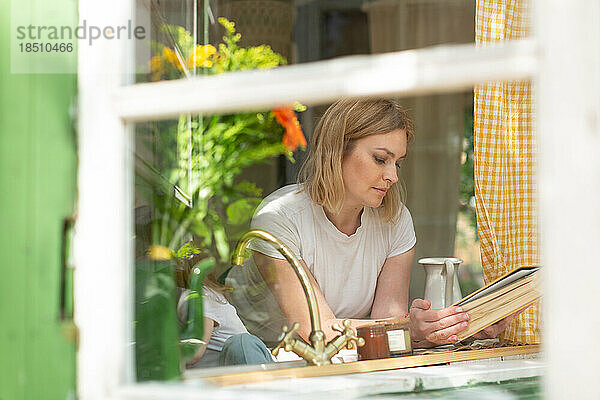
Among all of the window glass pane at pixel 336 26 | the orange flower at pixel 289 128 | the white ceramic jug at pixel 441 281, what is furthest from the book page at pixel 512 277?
the window glass pane at pixel 336 26

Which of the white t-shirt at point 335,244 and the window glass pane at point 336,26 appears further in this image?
the window glass pane at point 336,26

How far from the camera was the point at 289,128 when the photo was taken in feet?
6.76

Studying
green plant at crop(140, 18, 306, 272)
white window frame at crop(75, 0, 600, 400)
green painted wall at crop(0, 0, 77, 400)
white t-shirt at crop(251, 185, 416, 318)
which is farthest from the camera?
white t-shirt at crop(251, 185, 416, 318)

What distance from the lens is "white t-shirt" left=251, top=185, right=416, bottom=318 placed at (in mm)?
1757

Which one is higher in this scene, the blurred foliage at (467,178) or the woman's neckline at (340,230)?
the blurred foliage at (467,178)

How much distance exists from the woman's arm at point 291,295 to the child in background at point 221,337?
10 cm

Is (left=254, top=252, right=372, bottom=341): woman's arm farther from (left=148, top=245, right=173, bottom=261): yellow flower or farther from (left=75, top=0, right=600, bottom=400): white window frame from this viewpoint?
(left=75, top=0, right=600, bottom=400): white window frame

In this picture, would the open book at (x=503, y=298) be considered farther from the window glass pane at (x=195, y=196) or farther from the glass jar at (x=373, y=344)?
the window glass pane at (x=195, y=196)

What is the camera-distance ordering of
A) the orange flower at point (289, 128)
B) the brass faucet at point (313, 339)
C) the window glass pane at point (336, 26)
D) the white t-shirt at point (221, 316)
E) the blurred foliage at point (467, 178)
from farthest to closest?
the blurred foliage at point (467, 178), the window glass pane at point (336, 26), the orange flower at point (289, 128), the white t-shirt at point (221, 316), the brass faucet at point (313, 339)

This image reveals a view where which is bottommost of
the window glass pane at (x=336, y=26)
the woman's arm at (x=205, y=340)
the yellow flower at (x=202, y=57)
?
the woman's arm at (x=205, y=340)

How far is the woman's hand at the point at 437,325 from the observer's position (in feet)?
4.64

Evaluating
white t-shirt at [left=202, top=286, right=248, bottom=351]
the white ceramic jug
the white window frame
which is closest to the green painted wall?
the white window frame

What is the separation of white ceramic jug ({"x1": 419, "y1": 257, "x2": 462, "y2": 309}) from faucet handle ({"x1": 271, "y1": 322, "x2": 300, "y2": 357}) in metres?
0.47

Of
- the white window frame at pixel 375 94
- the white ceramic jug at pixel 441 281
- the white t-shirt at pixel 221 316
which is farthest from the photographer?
the white ceramic jug at pixel 441 281
